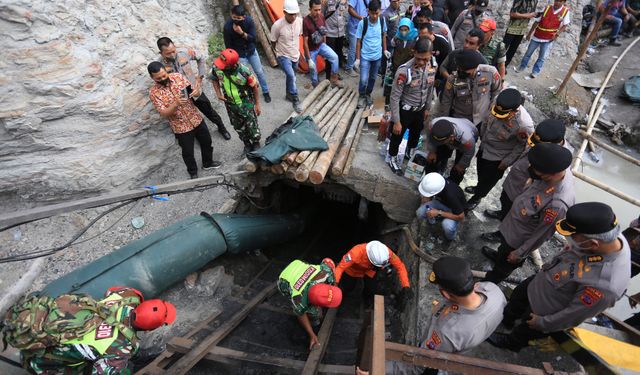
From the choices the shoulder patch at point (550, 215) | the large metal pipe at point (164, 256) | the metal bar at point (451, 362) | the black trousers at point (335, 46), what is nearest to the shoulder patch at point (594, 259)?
the shoulder patch at point (550, 215)

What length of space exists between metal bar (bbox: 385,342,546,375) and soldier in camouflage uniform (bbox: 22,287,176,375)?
221cm

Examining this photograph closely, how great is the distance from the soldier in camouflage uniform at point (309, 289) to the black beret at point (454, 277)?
1400 mm

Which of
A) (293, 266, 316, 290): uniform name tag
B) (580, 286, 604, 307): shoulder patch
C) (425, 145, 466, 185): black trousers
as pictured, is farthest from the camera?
(425, 145, 466, 185): black trousers

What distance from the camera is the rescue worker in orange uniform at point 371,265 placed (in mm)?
3988

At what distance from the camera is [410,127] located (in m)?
5.04

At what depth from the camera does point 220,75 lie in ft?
16.5

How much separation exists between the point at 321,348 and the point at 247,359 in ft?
2.94

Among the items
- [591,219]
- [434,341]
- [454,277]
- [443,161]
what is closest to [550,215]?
[591,219]

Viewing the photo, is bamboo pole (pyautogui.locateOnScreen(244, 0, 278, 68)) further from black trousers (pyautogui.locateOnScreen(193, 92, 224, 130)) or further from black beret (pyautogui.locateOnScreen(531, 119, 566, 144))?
black beret (pyautogui.locateOnScreen(531, 119, 566, 144))

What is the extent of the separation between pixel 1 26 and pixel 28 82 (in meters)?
0.64

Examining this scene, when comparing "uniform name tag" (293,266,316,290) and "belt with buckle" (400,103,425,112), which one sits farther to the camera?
"belt with buckle" (400,103,425,112)

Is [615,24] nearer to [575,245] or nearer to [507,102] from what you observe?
[507,102]

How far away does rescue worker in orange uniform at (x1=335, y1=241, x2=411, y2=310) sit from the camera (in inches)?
157

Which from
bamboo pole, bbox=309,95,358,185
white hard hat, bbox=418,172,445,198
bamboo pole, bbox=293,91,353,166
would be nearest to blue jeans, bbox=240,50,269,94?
bamboo pole, bbox=293,91,353,166
